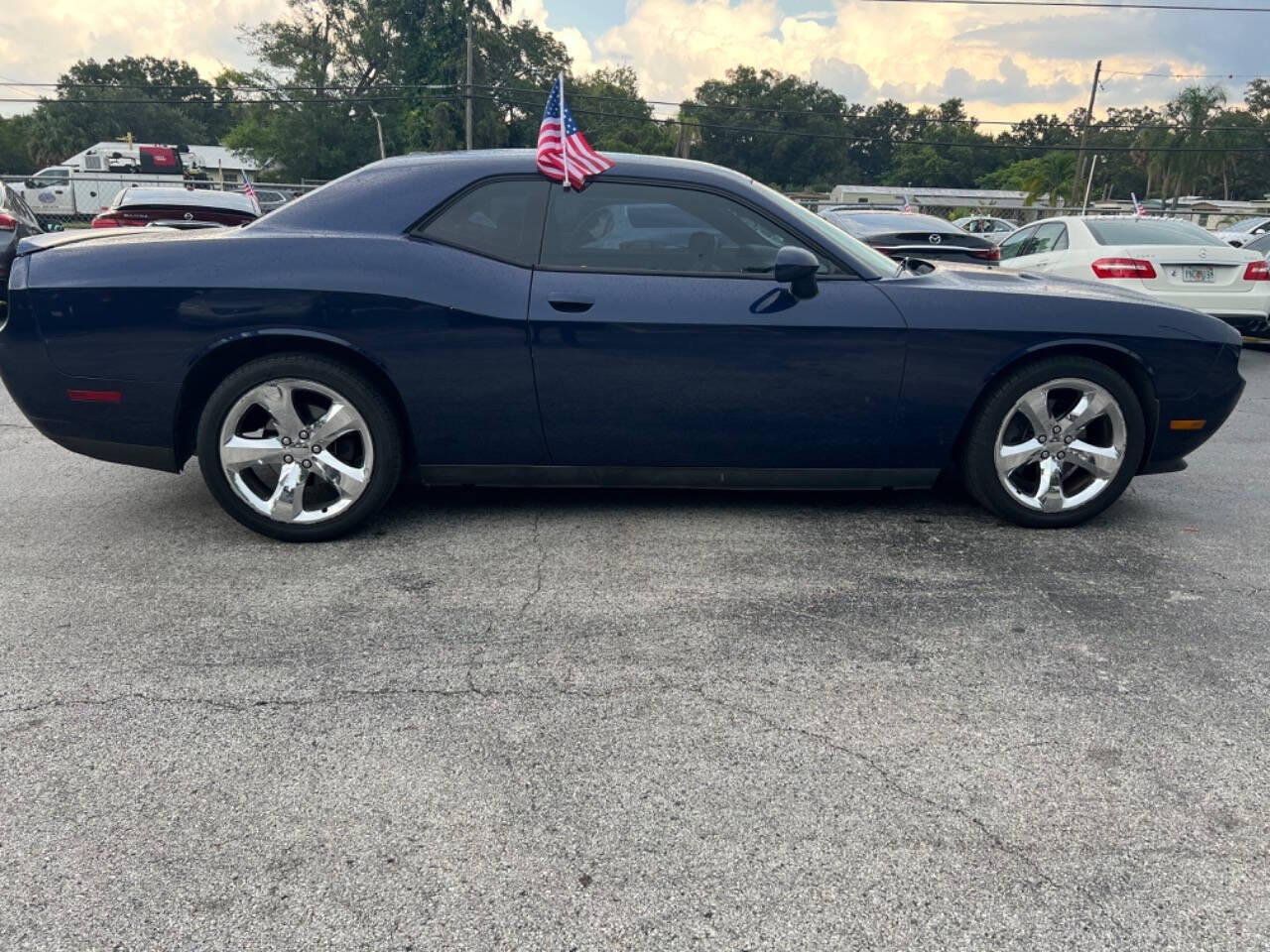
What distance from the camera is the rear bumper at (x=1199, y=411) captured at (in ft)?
13.4

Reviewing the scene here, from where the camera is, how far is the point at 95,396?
3.76m

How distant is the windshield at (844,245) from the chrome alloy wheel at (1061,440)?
0.82 m

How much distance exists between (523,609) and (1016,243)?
9969 mm

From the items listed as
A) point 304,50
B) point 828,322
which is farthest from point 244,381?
point 304,50

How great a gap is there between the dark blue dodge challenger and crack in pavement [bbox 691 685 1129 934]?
1529 millimetres

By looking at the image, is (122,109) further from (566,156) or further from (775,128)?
(566,156)

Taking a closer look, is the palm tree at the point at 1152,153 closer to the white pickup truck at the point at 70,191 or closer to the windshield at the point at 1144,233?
the white pickup truck at the point at 70,191

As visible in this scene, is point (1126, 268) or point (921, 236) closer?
point (1126, 268)

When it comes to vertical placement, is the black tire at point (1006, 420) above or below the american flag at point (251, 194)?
below

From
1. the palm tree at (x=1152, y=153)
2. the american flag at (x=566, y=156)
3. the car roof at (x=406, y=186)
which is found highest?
the palm tree at (x=1152, y=153)

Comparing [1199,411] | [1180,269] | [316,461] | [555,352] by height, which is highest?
[1180,269]

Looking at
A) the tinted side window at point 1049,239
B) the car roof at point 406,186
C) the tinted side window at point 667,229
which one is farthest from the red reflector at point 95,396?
the tinted side window at point 1049,239

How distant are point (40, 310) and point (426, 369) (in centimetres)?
152

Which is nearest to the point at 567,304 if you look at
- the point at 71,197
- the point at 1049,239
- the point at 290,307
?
the point at 290,307
